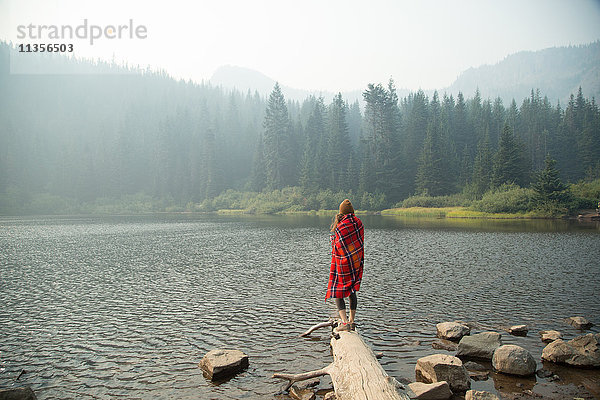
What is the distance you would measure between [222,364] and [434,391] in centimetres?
445

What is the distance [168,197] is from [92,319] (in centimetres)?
10529

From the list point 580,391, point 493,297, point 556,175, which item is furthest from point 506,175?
point 580,391

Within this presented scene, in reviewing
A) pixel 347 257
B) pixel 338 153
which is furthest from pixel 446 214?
pixel 347 257

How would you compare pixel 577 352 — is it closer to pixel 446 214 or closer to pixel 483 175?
pixel 446 214

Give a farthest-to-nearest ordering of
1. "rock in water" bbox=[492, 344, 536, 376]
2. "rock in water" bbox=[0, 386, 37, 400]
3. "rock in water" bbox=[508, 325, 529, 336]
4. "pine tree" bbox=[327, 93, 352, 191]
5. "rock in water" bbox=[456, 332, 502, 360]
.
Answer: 1. "pine tree" bbox=[327, 93, 352, 191]
2. "rock in water" bbox=[508, 325, 529, 336]
3. "rock in water" bbox=[456, 332, 502, 360]
4. "rock in water" bbox=[492, 344, 536, 376]
5. "rock in water" bbox=[0, 386, 37, 400]

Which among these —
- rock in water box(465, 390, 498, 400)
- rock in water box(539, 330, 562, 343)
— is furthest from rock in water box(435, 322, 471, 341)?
rock in water box(465, 390, 498, 400)

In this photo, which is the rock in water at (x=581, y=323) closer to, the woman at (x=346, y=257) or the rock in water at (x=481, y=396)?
the rock in water at (x=481, y=396)

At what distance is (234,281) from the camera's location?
60.5 ft

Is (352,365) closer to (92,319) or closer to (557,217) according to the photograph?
(92,319)

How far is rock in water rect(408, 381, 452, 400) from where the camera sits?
6777 mm

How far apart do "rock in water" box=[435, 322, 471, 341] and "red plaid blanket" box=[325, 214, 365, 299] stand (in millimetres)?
3323

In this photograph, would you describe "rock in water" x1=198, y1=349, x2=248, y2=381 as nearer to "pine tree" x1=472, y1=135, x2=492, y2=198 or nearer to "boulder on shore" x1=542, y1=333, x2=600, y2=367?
"boulder on shore" x1=542, y1=333, x2=600, y2=367

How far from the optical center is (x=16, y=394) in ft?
21.1

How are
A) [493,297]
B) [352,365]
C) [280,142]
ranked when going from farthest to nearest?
1. [280,142]
2. [493,297]
3. [352,365]
